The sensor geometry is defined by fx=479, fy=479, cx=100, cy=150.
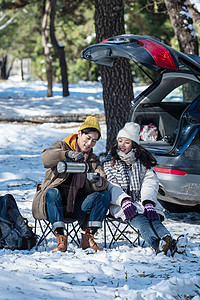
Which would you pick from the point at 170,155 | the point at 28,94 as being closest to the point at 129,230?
the point at 170,155

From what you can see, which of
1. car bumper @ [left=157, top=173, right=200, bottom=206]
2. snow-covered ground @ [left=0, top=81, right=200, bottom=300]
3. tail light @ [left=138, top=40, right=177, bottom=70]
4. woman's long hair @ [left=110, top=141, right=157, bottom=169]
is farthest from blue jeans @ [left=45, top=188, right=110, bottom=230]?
tail light @ [left=138, top=40, right=177, bottom=70]

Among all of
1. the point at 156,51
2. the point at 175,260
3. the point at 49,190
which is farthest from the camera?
the point at 156,51

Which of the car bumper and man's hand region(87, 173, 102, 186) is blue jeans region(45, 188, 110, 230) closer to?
man's hand region(87, 173, 102, 186)

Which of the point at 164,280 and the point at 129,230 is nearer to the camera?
the point at 164,280

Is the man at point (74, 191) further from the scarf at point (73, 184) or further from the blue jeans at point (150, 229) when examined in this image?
the blue jeans at point (150, 229)

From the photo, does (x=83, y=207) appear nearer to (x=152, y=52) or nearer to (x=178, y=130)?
(x=178, y=130)

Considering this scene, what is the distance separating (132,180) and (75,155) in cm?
80

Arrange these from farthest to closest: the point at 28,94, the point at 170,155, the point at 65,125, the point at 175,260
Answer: the point at 28,94 < the point at 65,125 < the point at 170,155 < the point at 175,260

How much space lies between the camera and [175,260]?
161 inches

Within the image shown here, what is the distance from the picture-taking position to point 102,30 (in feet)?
28.3

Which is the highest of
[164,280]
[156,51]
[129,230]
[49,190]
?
[156,51]

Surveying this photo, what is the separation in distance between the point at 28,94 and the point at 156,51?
2108 cm

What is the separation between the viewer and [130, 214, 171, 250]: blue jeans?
169 inches

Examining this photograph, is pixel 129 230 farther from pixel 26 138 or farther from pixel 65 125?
pixel 65 125
